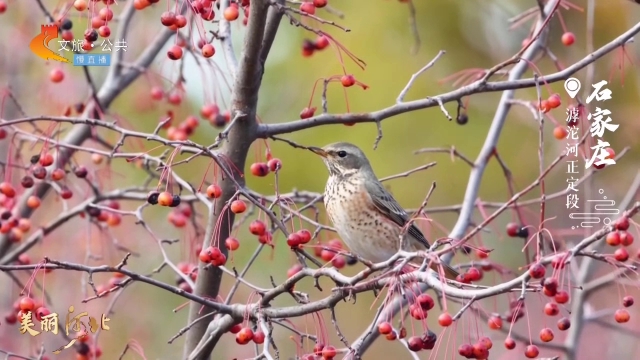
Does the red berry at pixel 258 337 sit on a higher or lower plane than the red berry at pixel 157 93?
lower

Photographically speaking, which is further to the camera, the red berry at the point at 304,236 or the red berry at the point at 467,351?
the red berry at the point at 304,236

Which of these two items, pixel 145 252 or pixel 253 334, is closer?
pixel 253 334

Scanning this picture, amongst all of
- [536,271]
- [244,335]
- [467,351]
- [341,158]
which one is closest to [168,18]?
[244,335]

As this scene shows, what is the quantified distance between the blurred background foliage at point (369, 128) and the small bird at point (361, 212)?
2.16m

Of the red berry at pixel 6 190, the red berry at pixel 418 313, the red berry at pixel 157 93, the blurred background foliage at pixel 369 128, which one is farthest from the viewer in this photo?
the blurred background foliage at pixel 369 128

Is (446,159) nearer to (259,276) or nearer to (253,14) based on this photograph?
(259,276)

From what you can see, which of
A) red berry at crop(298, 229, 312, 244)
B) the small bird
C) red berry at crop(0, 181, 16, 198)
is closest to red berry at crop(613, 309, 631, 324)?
red berry at crop(298, 229, 312, 244)

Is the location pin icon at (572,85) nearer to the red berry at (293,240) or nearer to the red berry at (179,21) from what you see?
the red berry at (293,240)

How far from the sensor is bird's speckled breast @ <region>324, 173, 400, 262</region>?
513cm

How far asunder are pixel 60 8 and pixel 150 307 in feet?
12.6

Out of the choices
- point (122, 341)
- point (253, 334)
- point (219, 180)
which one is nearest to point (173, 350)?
point (122, 341)

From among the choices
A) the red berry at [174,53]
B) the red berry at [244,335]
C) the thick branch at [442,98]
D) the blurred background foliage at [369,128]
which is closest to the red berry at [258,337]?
the red berry at [244,335]

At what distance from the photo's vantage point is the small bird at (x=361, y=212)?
514 cm

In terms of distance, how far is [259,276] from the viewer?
337 inches
